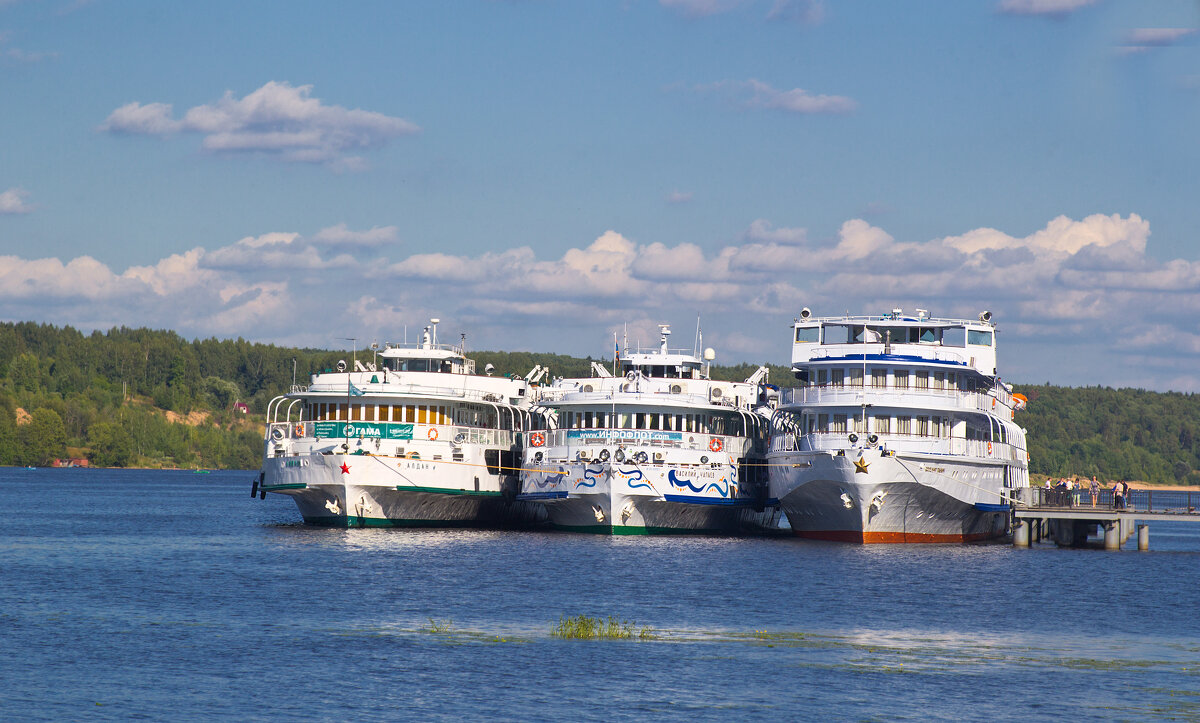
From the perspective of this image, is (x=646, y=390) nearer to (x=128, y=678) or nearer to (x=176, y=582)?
(x=176, y=582)

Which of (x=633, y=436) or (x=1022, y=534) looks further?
(x=1022, y=534)

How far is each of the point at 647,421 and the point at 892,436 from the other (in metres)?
12.8

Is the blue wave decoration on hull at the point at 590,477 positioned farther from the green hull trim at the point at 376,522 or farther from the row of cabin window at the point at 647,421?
the green hull trim at the point at 376,522

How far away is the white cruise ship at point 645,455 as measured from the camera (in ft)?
235

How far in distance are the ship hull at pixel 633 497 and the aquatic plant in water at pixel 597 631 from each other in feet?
90.7

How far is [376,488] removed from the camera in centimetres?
7431

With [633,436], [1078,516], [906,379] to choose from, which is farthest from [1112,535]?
[633,436]

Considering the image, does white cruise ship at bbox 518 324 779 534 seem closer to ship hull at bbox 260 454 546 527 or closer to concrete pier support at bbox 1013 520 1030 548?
ship hull at bbox 260 454 546 527

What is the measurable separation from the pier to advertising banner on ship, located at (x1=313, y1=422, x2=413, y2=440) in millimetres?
31567

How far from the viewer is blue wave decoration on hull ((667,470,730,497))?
71750 millimetres

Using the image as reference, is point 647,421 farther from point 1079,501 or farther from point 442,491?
point 1079,501

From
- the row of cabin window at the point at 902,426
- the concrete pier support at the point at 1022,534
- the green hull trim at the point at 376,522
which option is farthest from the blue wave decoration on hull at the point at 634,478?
the concrete pier support at the point at 1022,534

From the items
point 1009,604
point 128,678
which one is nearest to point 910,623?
point 1009,604

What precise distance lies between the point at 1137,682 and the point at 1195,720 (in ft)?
15.2
